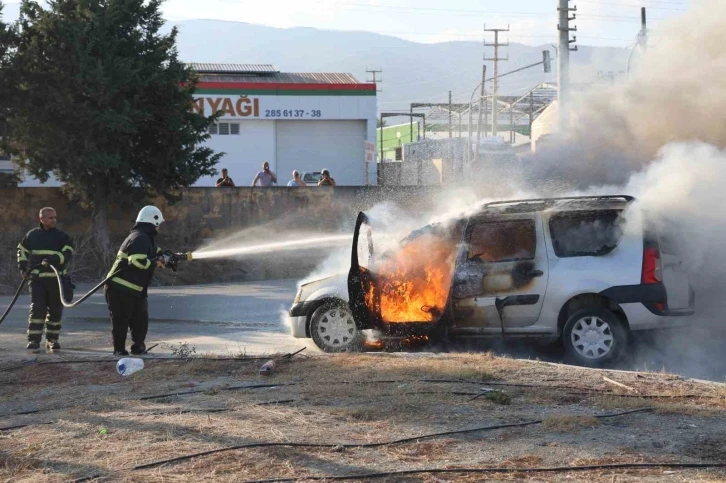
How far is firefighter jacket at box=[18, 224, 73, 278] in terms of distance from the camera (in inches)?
421

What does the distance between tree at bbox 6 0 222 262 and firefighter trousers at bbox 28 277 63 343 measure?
924 cm

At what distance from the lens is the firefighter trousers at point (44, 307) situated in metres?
10.7

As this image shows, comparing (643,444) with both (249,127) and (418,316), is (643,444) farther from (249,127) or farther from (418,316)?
(249,127)

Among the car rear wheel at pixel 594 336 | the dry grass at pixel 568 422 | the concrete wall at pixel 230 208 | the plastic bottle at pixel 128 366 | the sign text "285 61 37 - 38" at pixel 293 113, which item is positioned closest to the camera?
the dry grass at pixel 568 422

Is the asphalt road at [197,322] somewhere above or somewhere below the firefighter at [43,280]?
below

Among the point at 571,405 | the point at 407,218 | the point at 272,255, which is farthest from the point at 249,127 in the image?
the point at 571,405

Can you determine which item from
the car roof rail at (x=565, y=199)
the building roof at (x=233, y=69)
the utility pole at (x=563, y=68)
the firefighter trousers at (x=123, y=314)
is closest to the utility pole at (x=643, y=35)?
the utility pole at (x=563, y=68)

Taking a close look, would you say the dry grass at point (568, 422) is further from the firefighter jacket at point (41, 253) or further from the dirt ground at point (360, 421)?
the firefighter jacket at point (41, 253)

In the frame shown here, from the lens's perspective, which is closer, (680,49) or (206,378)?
(206,378)

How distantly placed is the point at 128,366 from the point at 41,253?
2.47 m

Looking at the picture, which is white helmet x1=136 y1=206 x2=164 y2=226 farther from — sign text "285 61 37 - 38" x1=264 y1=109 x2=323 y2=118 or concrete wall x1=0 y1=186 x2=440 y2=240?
sign text "285 61 37 - 38" x1=264 y1=109 x2=323 y2=118

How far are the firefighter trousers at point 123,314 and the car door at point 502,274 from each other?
11.1 feet

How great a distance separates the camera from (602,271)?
30.7ft

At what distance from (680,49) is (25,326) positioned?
11.4 meters
